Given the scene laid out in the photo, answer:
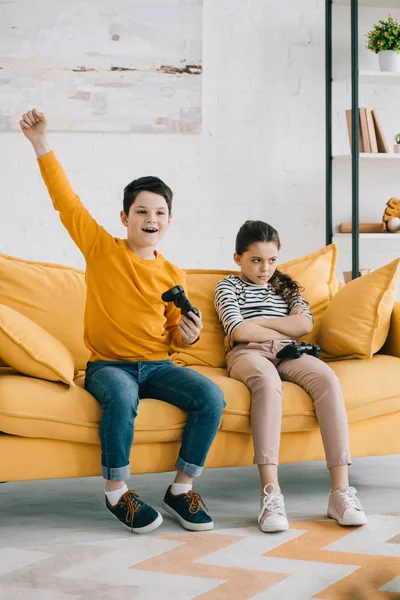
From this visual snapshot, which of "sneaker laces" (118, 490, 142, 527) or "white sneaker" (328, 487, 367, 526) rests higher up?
"sneaker laces" (118, 490, 142, 527)

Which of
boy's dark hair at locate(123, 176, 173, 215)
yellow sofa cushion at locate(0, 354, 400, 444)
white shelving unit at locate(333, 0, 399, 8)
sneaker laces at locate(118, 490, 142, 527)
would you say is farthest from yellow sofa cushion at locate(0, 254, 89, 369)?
white shelving unit at locate(333, 0, 399, 8)

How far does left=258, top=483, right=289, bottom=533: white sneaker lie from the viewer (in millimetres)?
2229

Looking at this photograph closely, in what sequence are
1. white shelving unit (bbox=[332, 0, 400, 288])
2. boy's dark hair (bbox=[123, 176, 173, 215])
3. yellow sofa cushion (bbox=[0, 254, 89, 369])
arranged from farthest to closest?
white shelving unit (bbox=[332, 0, 400, 288]) → yellow sofa cushion (bbox=[0, 254, 89, 369]) → boy's dark hair (bbox=[123, 176, 173, 215])

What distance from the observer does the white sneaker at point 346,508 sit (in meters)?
2.28

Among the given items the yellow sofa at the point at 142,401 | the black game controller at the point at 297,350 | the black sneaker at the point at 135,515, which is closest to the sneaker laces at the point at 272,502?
the yellow sofa at the point at 142,401

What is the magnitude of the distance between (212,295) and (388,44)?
1852mm

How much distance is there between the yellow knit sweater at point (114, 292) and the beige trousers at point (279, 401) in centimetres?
25

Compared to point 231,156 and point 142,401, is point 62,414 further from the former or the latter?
point 231,156

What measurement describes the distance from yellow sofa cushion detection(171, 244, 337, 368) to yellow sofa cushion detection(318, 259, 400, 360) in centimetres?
13

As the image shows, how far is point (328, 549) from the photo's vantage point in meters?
2.11

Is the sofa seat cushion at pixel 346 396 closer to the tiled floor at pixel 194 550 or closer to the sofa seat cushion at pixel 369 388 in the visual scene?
the sofa seat cushion at pixel 369 388

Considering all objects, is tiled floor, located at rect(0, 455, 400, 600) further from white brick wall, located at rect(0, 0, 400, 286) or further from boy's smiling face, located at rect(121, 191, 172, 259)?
white brick wall, located at rect(0, 0, 400, 286)

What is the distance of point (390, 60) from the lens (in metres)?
3.97

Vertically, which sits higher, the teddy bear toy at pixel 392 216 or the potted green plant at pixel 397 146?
the potted green plant at pixel 397 146
